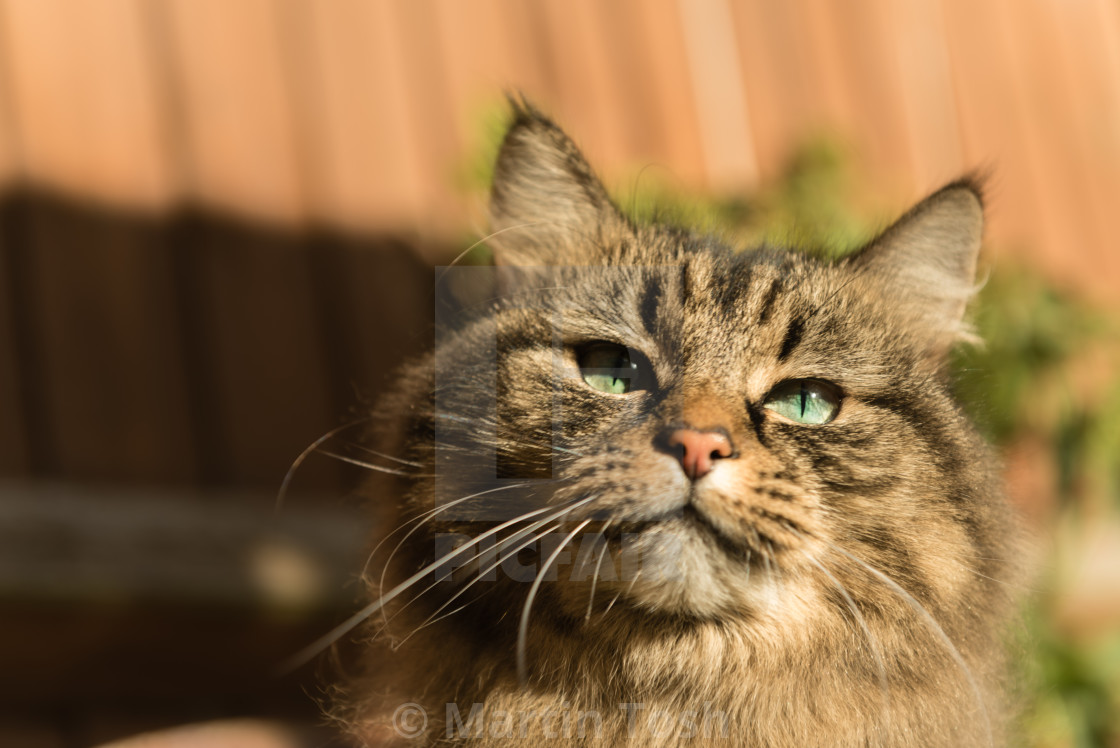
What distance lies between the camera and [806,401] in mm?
1141

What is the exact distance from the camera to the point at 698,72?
3.56 m

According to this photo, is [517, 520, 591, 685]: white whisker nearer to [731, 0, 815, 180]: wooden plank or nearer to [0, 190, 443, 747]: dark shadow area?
[0, 190, 443, 747]: dark shadow area

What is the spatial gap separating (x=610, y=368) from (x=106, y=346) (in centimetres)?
189

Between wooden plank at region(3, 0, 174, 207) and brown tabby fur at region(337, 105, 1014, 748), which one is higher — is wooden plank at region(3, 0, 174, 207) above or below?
above

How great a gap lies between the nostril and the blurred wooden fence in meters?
1.19

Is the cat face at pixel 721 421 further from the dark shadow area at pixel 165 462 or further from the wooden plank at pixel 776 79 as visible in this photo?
the wooden plank at pixel 776 79

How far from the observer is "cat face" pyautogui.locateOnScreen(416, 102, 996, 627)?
38.1 inches

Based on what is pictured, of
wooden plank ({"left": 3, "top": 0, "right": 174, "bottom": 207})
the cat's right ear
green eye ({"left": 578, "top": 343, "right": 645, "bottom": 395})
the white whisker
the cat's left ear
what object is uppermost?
wooden plank ({"left": 3, "top": 0, "right": 174, "bottom": 207})

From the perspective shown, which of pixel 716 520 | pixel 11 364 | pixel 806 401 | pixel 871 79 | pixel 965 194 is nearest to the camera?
pixel 716 520

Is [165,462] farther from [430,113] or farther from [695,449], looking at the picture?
[695,449]

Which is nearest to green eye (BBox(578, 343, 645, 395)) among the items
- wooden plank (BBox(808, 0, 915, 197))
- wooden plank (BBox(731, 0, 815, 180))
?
wooden plank (BBox(731, 0, 815, 180))

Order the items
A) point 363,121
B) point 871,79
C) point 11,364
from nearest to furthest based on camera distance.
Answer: point 11,364 < point 363,121 < point 871,79

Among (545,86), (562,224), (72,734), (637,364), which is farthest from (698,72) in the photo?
(72,734)

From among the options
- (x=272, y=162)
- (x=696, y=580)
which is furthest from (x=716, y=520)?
(x=272, y=162)
